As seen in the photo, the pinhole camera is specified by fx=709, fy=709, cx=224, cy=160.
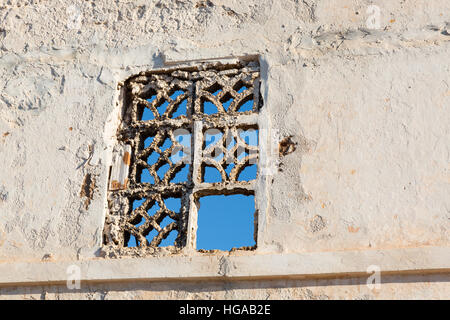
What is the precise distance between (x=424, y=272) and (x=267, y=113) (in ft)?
3.79

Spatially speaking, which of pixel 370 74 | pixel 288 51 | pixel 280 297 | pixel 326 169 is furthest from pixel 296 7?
pixel 280 297

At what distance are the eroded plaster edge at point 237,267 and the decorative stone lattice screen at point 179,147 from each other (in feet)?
0.39

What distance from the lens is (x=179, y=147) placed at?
3.85 m

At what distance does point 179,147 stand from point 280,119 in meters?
0.57

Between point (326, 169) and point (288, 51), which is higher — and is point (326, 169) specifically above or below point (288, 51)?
below

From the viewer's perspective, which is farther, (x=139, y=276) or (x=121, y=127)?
(x=121, y=127)

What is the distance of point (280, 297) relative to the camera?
3322 millimetres

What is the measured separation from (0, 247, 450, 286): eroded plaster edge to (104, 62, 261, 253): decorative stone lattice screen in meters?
0.12

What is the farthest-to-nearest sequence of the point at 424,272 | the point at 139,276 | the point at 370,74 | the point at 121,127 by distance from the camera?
the point at 121,127
the point at 370,74
the point at 139,276
the point at 424,272

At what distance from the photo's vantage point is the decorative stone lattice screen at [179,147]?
3.66 meters

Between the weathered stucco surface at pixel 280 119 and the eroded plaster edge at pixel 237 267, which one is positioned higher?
the weathered stucco surface at pixel 280 119

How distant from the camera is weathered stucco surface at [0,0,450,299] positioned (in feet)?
11.1
